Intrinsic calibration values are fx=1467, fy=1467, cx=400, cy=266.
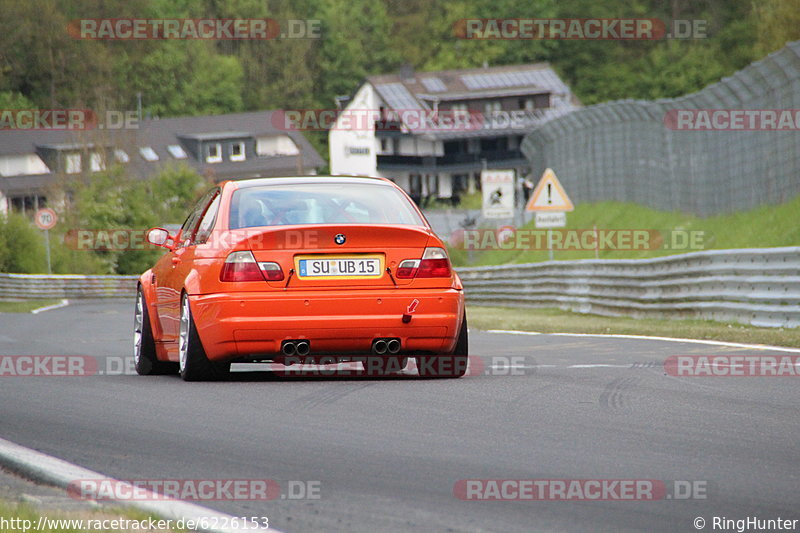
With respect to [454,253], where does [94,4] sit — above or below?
above

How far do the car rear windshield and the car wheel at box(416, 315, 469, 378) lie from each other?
2.65 ft

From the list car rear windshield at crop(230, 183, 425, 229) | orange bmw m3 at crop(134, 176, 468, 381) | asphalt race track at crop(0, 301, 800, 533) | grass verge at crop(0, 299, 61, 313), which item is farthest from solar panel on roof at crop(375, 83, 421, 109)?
asphalt race track at crop(0, 301, 800, 533)

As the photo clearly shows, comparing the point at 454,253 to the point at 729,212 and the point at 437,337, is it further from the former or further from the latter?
the point at 437,337

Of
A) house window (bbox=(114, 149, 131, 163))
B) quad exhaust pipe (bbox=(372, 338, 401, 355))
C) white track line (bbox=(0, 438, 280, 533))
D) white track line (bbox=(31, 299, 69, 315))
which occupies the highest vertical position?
house window (bbox=(114, 149, 131, 163))

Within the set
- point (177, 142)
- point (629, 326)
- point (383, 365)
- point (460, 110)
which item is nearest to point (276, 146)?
point (177, 142)

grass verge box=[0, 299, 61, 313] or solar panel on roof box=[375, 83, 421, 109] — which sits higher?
solar panel on roof box=[375, 83, 421, 109]

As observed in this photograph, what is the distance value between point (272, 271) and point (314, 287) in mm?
278

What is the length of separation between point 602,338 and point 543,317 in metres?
8.43

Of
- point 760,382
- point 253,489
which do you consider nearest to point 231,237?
point 760,382

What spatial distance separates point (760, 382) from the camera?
357 inches

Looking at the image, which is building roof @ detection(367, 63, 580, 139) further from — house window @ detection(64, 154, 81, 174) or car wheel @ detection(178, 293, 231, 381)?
car wheel @ detection(178, 293, 231, 381)

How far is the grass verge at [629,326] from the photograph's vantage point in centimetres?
1412

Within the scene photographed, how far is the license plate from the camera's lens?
29.8 feet

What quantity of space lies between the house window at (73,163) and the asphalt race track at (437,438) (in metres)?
79.7
